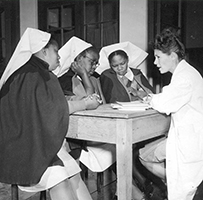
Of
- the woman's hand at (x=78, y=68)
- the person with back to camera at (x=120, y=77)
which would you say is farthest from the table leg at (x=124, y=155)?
the person with back to camera at (x=120, y=77)

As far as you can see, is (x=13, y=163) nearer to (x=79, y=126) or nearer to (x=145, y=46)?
(x=79, y=126)

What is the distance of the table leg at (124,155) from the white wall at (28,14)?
3593 millimetres

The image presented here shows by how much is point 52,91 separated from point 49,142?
0.97 ft

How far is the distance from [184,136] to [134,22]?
7.20 feet

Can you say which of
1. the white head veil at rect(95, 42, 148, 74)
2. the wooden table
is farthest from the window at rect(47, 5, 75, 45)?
Result: the wooden table

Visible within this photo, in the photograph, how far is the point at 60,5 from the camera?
4.55 metres

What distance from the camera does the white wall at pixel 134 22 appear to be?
364 centimetres

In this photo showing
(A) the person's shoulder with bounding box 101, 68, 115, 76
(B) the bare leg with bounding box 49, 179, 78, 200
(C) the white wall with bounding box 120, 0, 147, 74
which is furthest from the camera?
(C) the white wall with bounding box 120, 0, 147, 74

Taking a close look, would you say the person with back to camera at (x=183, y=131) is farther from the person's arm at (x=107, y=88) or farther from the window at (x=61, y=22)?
the window at (x=61, y=22)

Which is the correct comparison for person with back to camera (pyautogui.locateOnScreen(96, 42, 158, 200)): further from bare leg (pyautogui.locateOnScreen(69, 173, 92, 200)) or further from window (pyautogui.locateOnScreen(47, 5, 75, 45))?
window (pyautogui.locateOnScreen(47, 5, 75, 45))

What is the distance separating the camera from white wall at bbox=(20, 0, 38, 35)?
479 centimetres

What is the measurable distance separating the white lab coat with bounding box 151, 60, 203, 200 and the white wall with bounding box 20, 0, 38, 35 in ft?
11.3

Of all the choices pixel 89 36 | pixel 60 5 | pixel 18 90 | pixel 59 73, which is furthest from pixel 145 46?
pixel 18 90

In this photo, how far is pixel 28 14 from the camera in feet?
15.9
